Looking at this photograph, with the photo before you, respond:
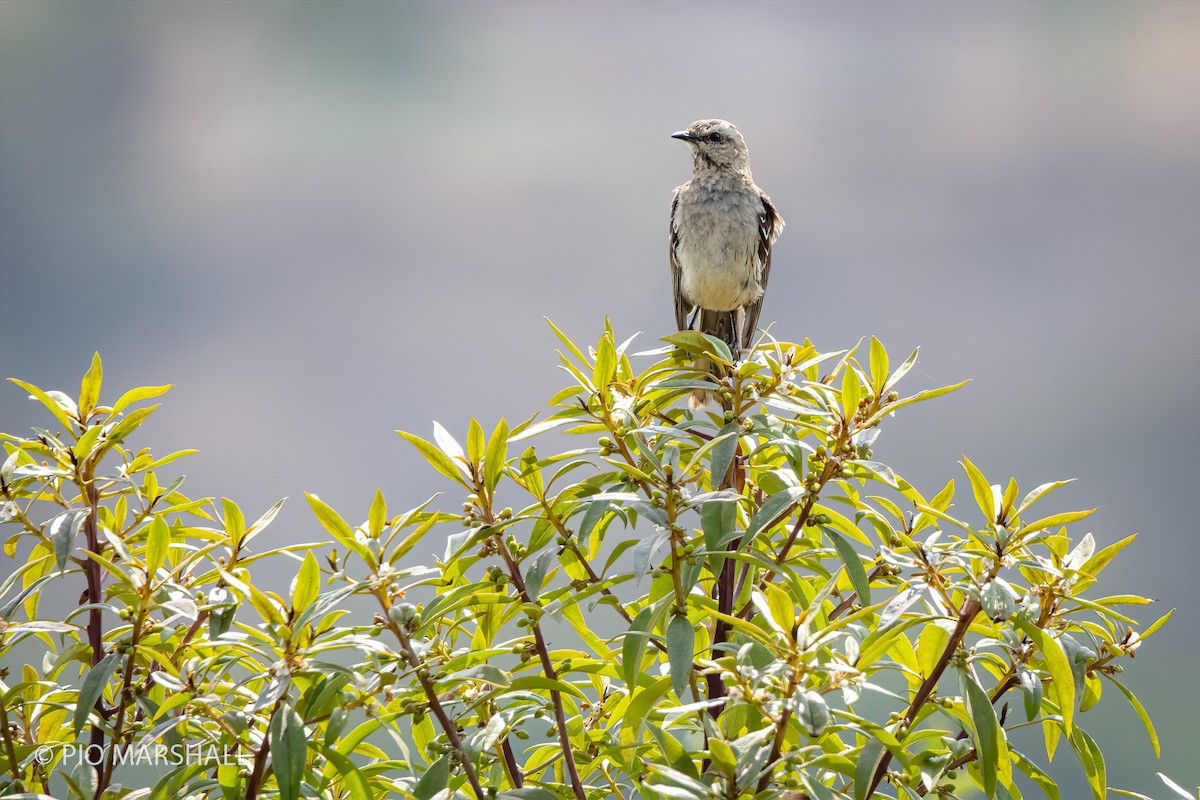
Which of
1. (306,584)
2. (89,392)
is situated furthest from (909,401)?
(89,392)

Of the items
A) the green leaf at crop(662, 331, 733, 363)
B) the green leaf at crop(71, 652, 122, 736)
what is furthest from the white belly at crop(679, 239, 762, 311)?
the green leaf at crop(71, 652, 122, 736)

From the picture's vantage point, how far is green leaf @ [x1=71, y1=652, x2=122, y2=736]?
1.17 meters

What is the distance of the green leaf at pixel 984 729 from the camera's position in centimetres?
107

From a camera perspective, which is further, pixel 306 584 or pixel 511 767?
pixel 511 767

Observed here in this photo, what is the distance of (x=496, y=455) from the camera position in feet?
4.25

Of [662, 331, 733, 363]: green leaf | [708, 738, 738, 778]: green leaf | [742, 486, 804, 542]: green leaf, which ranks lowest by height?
[708, 738, 738, 778]: green leaf

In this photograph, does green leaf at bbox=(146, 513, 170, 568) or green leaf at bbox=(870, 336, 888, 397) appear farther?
green leaf at bbox=(870, 336, 888, 397)

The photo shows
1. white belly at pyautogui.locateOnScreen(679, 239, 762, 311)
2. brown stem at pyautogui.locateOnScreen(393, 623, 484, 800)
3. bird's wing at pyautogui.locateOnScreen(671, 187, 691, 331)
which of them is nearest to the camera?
brown stem at pyautogui.locateOnScreen(393, 623, 484, 800)

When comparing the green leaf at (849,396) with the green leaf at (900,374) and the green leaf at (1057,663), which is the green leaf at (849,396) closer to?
the green leaf at (900,374)

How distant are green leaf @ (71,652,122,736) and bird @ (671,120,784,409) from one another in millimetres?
2287

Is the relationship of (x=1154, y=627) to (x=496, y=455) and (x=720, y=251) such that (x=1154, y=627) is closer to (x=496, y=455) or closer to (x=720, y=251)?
(x=496, y=455)

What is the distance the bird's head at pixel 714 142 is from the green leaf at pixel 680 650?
2.49 metres

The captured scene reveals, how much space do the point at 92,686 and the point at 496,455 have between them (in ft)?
1.82

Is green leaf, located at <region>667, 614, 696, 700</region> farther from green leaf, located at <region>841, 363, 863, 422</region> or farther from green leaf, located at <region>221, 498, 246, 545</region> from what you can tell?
green leaf, located at <region>221, 498, 246, 545</region>
